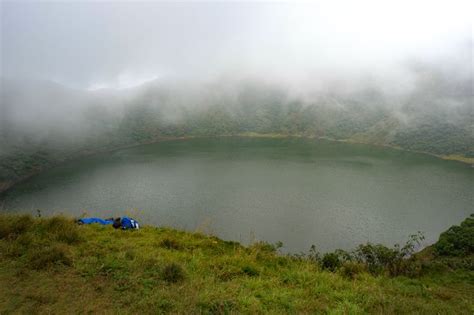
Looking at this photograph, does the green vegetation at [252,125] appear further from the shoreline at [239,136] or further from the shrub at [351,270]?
the shrub at [351,270]

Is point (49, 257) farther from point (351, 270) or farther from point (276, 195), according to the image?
point (276, 195)

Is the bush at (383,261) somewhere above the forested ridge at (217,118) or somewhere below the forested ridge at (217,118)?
below

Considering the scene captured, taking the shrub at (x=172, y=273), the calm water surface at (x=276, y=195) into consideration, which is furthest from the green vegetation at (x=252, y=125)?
the shrub at (x=172, y=273)

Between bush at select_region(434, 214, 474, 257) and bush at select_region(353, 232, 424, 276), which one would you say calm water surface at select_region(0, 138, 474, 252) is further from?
bush at select_region(353, 232, 424, 276)

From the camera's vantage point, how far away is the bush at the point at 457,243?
749 inches

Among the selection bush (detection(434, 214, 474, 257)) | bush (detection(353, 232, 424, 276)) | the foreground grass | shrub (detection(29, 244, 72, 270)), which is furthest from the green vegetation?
bush (detection(353, 232, 424, 276))

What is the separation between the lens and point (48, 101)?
11938 centimetres

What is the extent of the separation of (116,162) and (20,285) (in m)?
72.2

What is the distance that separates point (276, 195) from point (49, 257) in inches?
1342

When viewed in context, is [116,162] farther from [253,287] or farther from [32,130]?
[253,287]

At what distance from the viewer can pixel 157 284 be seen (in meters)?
4.98

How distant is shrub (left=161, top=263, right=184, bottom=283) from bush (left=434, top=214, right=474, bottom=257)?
20.9m

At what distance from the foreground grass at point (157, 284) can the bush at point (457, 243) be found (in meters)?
16.6

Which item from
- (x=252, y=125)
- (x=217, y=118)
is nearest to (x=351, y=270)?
(x=252, y=125)
